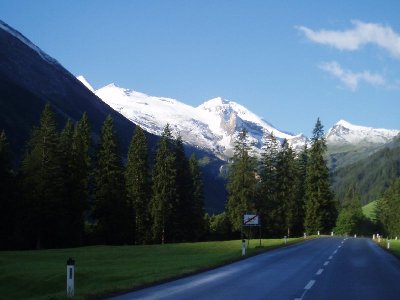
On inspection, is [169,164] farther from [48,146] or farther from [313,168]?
[313,168]

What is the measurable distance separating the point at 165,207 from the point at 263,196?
19210mm

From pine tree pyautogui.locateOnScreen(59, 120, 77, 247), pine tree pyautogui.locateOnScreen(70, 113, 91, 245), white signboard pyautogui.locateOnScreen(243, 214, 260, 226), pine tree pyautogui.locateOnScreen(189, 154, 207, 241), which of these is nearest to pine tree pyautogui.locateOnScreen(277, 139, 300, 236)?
pine tree pyautogui.locateOnScreen(189, 154, 207, 241)

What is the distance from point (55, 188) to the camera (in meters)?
57.1

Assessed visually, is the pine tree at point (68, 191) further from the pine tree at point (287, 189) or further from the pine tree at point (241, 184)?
the pine tree at point (287, 189)

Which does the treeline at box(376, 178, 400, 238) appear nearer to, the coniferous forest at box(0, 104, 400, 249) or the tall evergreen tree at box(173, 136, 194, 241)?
the coniferous forest at box(0, 104, 400, 249)

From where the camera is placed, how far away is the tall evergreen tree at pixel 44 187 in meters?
55.7

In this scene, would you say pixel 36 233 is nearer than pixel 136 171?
Yes

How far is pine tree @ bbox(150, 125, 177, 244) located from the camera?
67125mm

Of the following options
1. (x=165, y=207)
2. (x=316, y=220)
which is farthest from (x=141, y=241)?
(x=316, y=220)

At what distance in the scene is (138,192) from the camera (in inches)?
2702

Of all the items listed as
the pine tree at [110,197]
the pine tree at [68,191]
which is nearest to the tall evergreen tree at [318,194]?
the pine tree at [110,197]

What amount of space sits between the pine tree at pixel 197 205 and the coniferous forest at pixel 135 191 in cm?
15

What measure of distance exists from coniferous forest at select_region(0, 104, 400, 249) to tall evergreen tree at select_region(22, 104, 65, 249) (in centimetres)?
11

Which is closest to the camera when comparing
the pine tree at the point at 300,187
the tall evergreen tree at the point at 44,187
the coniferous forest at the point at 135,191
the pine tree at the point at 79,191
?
the tall evergreen tree at the point at 44,187
